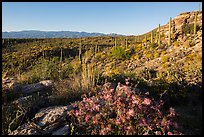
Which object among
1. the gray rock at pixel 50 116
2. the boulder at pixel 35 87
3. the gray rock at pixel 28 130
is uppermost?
the boulder at pixel 35 87

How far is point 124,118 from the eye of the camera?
10.6 feet

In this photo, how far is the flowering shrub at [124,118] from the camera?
3156mm

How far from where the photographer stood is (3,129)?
3912mm

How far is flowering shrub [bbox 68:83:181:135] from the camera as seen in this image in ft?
10.4

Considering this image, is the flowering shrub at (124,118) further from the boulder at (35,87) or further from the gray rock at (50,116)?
the boulder at (35,87)

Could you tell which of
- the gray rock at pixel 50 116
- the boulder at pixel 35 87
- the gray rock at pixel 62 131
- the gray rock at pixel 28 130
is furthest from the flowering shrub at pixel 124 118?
the boulder at pixel 35 87

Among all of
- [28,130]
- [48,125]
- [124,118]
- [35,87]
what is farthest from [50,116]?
[35,87]

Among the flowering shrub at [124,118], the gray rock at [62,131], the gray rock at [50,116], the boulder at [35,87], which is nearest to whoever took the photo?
the flowering shrub at [124,118]

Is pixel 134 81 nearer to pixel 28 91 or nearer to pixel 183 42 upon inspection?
pixel 28 91

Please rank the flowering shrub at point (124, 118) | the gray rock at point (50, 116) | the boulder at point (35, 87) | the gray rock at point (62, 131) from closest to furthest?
the flowering shrub at point (124, 118) → the gray rock at point (62, 131) → the gray rock at point (50, 116) → the boulder at point (35, 87)

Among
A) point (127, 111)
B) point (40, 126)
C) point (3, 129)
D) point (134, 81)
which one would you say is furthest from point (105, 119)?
point (134, 81)

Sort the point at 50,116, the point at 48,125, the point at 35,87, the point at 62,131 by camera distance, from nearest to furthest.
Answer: the point at 62,131, the point at 48,125, the point at 50,116, the point at 35,87

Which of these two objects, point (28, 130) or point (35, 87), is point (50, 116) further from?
point (35, 87)

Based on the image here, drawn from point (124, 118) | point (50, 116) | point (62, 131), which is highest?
point (124, 118)
